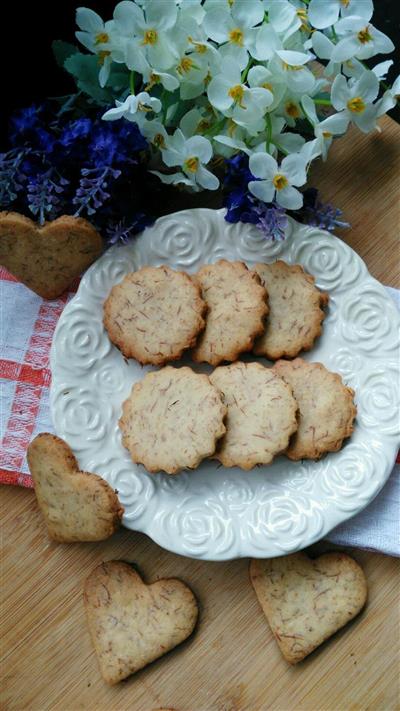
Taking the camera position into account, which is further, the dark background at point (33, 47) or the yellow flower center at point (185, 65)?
the dark background at point (33, 47)

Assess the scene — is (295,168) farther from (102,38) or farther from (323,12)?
(102,38)

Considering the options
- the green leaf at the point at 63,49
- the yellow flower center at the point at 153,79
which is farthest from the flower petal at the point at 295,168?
the green leaf at the point at 63,49

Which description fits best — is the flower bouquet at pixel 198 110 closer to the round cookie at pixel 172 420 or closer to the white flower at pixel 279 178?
the white flower at pixel 279 178

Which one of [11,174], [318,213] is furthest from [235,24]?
[11,174]

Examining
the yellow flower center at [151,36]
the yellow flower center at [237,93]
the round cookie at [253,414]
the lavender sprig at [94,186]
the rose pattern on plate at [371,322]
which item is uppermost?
the yellow flower center at [237,93]

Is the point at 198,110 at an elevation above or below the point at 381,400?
above

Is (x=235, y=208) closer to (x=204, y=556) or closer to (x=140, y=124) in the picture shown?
(x=140, y=124)
